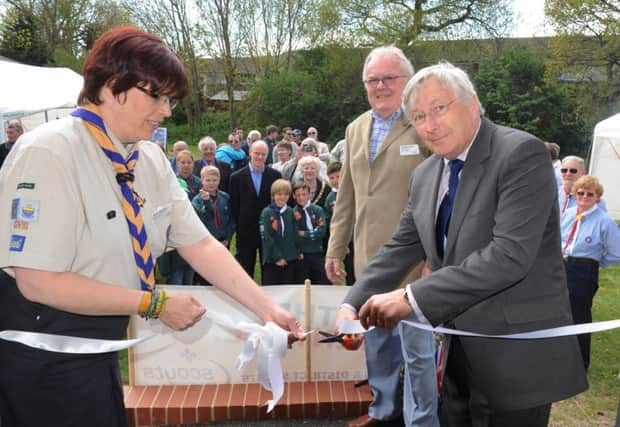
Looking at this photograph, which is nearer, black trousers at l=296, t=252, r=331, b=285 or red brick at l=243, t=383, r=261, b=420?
red brick at l=243, t=383, r=261, b=420

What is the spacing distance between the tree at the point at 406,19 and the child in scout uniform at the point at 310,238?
2637cm

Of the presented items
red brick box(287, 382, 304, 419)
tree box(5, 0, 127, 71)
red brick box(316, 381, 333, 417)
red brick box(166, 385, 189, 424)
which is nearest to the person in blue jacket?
red brick box(316, 381, 333, 417)

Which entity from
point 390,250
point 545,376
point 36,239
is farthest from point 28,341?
point 545,376

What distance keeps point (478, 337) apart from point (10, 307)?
1.68m

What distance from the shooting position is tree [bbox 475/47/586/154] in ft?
81.3

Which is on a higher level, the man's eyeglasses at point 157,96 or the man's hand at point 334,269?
the man's eyeglasses at point 157,96

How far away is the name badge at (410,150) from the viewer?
147 inches

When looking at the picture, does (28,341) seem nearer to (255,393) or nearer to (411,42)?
(255,393)

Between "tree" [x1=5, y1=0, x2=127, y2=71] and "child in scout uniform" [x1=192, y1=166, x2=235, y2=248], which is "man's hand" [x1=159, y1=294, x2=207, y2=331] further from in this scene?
"tree" [x1=5, y1=0, x2=127, y2=71]

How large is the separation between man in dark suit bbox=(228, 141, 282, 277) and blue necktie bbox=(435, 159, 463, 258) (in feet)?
17.8

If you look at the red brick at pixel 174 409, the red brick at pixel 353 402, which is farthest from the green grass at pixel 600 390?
the red brick at pixel 174 409

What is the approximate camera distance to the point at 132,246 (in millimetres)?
1911

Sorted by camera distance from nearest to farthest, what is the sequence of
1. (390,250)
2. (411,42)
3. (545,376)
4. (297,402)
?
1. (545,376)
2. (390,250)
3. (297,402)
4. (411,42)

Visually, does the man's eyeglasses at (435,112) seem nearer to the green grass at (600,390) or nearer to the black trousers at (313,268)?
the green grass at (600,390)
